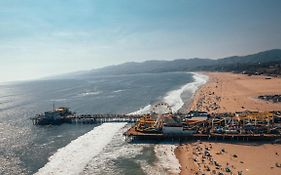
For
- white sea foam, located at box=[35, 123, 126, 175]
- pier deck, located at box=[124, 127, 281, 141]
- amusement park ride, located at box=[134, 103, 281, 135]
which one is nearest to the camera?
white sea foam, located at box=[35, 123, 126, 175]

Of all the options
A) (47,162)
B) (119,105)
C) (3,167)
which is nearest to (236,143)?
(47,162)

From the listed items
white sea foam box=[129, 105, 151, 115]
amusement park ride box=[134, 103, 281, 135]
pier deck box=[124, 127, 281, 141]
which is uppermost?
amusement park ride box=[134, 103, 281, 135]

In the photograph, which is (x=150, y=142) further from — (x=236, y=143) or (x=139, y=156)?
(x=236, y=143)

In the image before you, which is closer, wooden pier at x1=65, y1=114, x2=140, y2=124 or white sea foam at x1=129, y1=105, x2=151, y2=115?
wooden pier at x1=65, y1=114, x2=140, y2=124

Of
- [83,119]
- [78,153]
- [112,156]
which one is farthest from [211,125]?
[83,119]

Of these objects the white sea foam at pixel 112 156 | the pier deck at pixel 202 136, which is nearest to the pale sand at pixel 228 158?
the pier deck at pixel 202 136

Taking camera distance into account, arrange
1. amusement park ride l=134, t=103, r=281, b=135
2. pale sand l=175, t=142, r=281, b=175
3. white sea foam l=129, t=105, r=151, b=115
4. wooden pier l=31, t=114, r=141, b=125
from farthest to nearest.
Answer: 1. white sea foam l=129, t=105, r=151, b=115
2. wooden pier l=31, t=114, r=141, b=125
3. amusement park ride l=134, t=103, r=281, b=135
4. pale sand l=175, t=142, r=281, b=175

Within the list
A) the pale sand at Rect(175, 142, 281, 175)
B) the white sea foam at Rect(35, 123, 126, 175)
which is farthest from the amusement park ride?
the white sea foam at Rect(35, 123, 126, 175)

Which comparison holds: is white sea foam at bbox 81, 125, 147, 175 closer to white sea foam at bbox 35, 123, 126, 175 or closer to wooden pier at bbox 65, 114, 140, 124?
white sea foam at bbox 35, 123, 126, 175

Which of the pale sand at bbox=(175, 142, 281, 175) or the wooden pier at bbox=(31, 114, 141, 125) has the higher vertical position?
the wooden pier at bbox=(31, 114, 141, 125)
